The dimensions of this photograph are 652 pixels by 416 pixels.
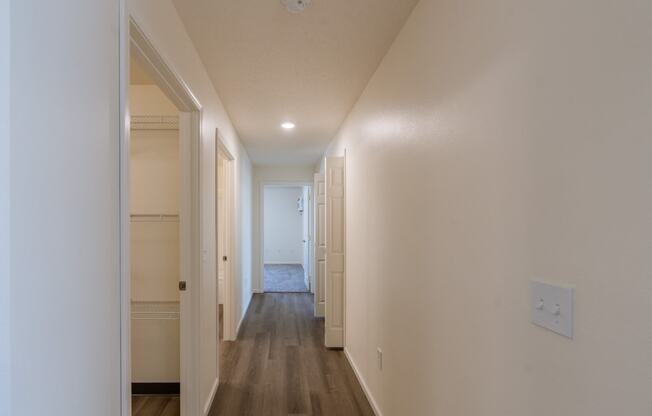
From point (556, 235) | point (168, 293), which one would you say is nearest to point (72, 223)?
point (556, 235)

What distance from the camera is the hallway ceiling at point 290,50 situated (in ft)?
6.14

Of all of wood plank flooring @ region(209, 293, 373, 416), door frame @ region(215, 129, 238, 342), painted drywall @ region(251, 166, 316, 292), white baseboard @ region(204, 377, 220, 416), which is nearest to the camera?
white baseboard @ region(204, 377, 220, 416)

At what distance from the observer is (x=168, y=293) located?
9.30 ft

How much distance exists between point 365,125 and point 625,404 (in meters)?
2.55

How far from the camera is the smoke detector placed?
178 cm

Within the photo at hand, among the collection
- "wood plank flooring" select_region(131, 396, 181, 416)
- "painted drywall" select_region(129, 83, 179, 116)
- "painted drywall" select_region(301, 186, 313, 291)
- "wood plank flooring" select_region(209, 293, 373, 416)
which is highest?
"painted drywall" select_region(129, 83, 179, 116)

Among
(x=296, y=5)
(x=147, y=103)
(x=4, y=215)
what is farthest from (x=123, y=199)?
(x=147, y=103)

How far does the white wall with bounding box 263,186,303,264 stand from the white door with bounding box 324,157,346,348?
7459mm

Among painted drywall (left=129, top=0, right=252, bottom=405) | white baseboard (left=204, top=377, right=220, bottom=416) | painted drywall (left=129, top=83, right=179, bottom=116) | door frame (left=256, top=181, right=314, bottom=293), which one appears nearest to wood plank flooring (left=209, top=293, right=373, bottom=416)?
white baseboard (left=204, top=377, right=220, bottom=416)

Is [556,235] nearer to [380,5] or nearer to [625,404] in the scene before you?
[625,404]

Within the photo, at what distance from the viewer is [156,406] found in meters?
2.75

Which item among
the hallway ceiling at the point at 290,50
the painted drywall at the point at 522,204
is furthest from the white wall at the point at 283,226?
the painted drywall at the point at 522,204

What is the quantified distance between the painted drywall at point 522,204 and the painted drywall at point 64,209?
116 cm

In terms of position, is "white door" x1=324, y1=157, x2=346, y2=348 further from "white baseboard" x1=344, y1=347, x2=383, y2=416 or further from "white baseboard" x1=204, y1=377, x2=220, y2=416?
"white baseboard" x1=204, y1=377, x2=220, y2=416
